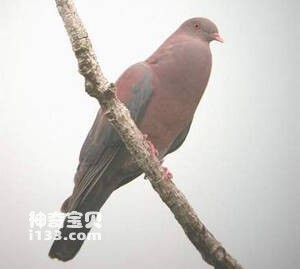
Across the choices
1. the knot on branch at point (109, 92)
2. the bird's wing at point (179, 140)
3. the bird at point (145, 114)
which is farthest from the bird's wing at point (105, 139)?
the knot on branch at point (109, 92)

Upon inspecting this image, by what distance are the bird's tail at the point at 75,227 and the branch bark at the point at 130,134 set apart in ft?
1.16

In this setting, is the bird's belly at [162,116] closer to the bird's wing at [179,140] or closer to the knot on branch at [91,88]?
the bird's wing at [179,140]

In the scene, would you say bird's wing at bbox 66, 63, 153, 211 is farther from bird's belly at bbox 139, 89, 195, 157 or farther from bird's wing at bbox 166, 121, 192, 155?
bird's wing at bbox 166, 121, 192, 155

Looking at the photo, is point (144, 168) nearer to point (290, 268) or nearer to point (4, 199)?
point (4, 199)

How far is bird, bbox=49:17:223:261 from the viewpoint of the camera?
1.96 metres

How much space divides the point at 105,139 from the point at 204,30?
1.88ft

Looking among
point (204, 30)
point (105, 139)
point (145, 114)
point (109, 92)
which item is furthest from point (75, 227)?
point (204, 30)

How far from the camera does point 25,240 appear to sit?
222cm

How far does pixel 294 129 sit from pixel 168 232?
726mm

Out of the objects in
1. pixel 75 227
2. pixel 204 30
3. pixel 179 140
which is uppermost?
pixel 204 30

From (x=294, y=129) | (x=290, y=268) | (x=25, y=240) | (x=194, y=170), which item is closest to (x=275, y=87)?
(x=294, y=129)

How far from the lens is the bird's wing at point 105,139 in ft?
6.40

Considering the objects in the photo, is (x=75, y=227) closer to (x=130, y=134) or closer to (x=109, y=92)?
(x=130, y=134)

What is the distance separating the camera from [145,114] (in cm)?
202
